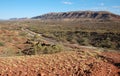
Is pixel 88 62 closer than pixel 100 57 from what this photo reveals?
Yes

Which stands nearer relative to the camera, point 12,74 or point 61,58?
point 12,74

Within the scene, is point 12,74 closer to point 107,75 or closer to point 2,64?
point 2,64

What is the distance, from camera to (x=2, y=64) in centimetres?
1116

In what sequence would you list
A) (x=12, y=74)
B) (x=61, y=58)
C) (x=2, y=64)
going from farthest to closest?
1. (x=61, y=58)
2. (x=2, y=64)
3. (x=12, y=74)

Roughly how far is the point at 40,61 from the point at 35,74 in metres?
1.22

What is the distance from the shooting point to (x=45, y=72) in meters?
10.7

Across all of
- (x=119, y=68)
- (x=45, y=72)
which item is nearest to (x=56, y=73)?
(x=45, y=72)

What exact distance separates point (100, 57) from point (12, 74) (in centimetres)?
490

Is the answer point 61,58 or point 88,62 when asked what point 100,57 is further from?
point 61,58

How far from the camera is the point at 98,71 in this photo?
1068 centimetres

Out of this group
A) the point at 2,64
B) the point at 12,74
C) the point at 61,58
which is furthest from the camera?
the point at 61,58

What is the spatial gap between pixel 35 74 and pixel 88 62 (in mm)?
2861

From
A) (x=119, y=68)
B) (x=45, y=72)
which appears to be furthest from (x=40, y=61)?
(x=119, y=68)

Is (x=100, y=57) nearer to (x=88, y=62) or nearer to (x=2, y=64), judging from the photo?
(x=88, y=62)
